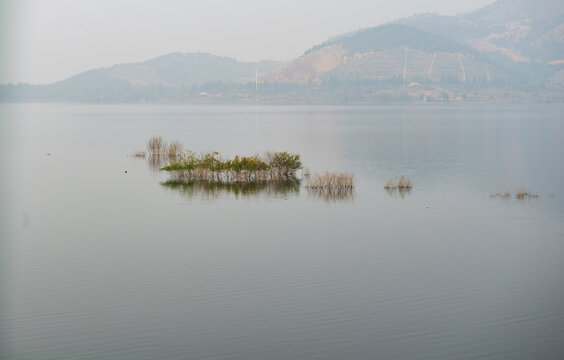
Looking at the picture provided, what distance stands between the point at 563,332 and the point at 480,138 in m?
65.7

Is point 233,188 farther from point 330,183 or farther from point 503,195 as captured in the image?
point 503,195

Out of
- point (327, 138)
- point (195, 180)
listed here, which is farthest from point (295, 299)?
point (327, 138)

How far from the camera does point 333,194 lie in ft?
114

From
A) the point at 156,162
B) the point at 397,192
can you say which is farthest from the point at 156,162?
the point at 397,192

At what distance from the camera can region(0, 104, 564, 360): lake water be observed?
14.9 metres

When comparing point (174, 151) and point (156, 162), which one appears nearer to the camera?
point (156, 162)

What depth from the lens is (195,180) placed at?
39469 mm

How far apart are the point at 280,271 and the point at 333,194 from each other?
1483 cm

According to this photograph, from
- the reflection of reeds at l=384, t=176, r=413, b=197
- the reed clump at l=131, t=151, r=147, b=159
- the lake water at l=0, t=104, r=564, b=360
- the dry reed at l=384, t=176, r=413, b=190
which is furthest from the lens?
the reed clump at l=131, t=151, r=147, b=159

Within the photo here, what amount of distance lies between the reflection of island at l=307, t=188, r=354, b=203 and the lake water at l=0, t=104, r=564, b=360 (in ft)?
0.94

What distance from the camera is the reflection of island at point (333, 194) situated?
109 feet

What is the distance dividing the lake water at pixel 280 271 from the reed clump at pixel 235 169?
1903 mm

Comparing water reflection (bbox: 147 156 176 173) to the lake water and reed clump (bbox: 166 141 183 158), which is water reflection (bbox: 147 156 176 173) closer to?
reed clump (bbox: 166 141 183 158)

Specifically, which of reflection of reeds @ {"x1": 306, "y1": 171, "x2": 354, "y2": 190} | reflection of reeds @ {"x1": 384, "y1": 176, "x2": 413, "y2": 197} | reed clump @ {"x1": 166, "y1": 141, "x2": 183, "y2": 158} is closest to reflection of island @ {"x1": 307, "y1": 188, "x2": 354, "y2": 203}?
reflection of reeds @ {"x1": 306, "y1": 171, "x2": 354, "y2": 190}
